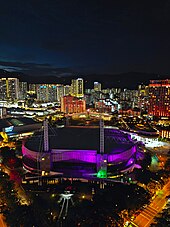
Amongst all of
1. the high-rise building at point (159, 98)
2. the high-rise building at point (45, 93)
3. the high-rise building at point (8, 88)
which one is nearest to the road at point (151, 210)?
the high-rise building at point (159, 98)

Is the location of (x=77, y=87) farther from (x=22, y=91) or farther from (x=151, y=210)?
(x=151, y=210)

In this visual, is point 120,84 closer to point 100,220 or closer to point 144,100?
point 144,100

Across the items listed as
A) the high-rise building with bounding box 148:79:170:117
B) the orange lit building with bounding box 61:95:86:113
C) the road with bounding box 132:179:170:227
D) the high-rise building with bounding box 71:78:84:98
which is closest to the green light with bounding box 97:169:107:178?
the road with bounding box 132:179:170:227

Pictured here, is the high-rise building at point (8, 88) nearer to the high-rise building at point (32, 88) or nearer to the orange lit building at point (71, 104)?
the high-rise building at point (32, 88)

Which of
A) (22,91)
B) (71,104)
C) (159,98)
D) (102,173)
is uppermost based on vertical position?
(22,91)

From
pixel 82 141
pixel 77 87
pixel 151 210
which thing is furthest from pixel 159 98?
pixel 77 87
